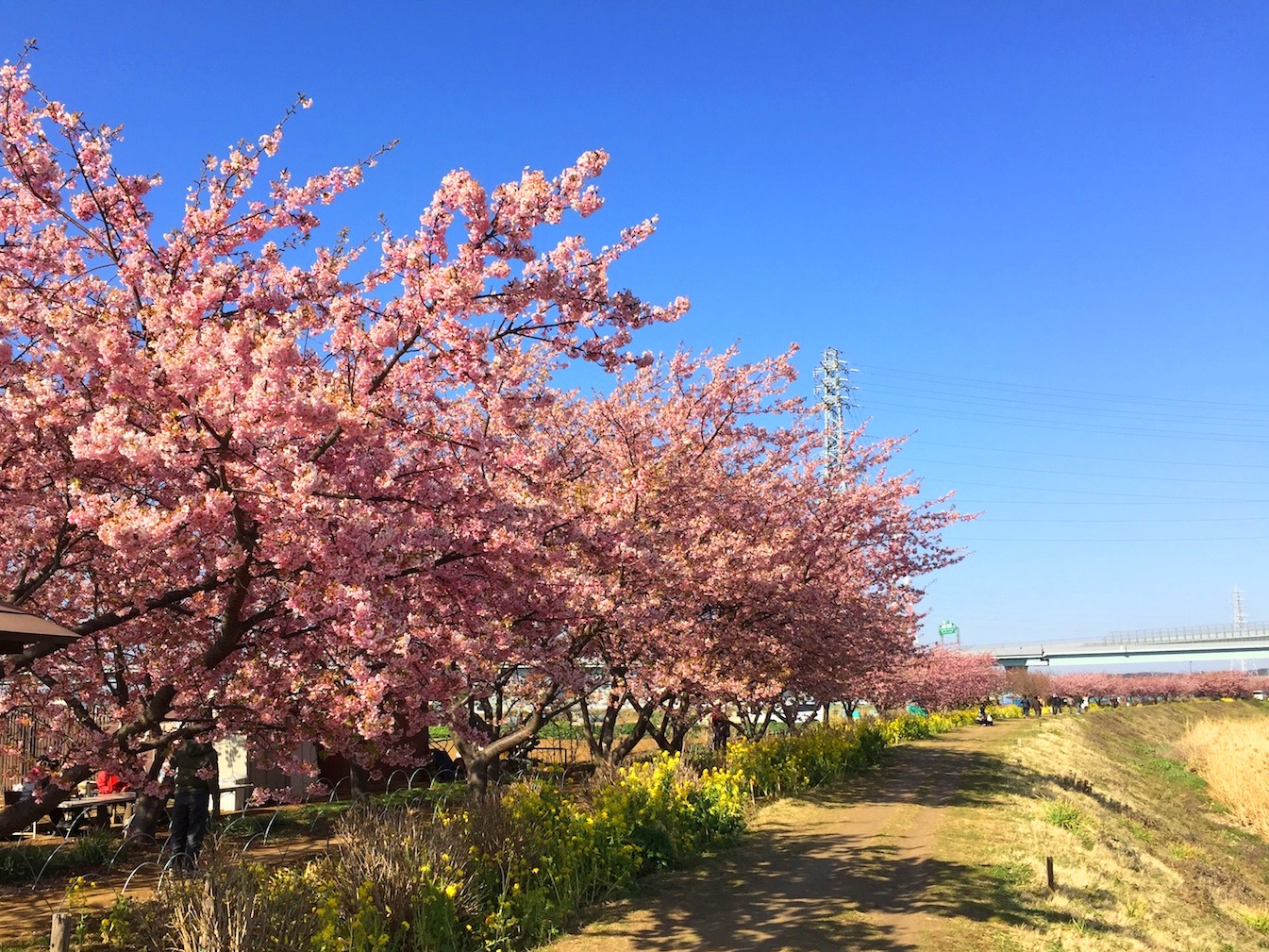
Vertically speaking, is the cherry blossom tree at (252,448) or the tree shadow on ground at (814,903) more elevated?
the cherry blossom tree at (252,448)

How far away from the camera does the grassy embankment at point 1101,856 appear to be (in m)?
9.48

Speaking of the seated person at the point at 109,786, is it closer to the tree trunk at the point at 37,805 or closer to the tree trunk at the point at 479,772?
the tree trunk at the point at 479,772

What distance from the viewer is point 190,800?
11016mm

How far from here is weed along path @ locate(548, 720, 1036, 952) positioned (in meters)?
8.30

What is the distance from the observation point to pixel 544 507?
9648mm

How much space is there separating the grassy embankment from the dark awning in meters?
7.59

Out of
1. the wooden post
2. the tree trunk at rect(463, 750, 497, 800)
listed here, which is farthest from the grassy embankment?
the wooden post

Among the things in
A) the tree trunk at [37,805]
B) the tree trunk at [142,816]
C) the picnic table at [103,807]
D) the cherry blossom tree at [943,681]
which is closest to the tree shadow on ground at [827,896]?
the tree trunk at [37,805]

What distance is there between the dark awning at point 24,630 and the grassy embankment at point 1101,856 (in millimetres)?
7594

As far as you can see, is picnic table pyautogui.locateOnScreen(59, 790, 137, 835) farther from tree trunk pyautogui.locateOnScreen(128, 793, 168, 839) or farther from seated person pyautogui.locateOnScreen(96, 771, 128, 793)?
tree trunk pyautogui.locateOnScreen(128, 793, 168, 839)

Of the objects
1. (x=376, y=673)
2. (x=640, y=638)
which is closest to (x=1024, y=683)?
(x=640, y=638)

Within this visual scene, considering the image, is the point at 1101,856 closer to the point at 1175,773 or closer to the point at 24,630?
the point at 24,630

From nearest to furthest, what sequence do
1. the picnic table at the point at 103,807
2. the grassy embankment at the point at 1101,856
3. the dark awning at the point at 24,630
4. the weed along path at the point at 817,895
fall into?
1. the dark awning at the point at 24,630
2. the weed along path at the point at 817,895
3. the grassy embankment at the point at 1101,856
4. the picnic table at the point at 103,807

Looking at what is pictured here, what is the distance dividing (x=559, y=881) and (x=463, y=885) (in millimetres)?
1412
